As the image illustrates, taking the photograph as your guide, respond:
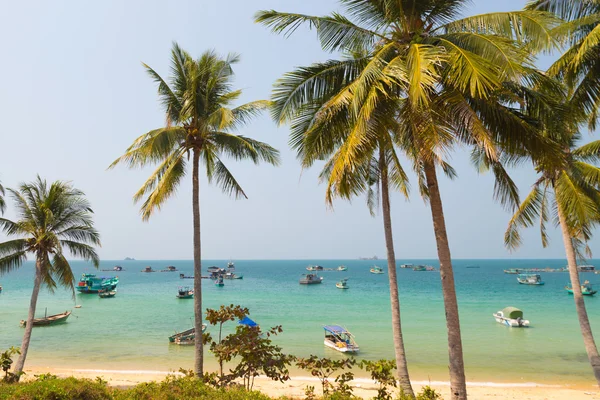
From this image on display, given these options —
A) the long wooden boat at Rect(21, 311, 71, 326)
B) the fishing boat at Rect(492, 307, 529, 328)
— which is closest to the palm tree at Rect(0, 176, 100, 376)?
the long wooden boat at Rect(21, 311, 71, 326)

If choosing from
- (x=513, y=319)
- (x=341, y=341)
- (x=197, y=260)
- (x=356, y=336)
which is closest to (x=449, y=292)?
(x=197, y=260)

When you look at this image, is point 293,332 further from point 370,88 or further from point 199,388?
point 370,88

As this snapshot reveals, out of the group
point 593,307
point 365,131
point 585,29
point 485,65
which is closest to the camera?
point 485,65

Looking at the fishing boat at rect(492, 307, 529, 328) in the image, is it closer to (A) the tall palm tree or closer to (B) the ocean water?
(B) the ocean water

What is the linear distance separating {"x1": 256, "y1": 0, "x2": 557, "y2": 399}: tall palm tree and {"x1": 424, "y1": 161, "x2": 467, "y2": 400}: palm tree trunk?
0.02 metres

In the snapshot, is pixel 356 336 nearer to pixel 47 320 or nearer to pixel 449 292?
pixel 449 292

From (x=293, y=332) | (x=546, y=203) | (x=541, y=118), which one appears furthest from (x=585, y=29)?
(x=293, y=332)

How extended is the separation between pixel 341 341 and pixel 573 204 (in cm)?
1637

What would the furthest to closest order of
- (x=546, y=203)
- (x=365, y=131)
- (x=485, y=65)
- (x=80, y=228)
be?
(x=80, y=228)
(x=546, y=203)
(x=365, y=131)
(x=485, y=65)

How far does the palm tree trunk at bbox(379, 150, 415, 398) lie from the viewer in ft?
31.3

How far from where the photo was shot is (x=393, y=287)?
402 inches

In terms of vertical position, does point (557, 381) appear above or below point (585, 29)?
below

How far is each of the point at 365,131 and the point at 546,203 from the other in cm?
982

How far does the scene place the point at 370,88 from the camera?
6922mm
